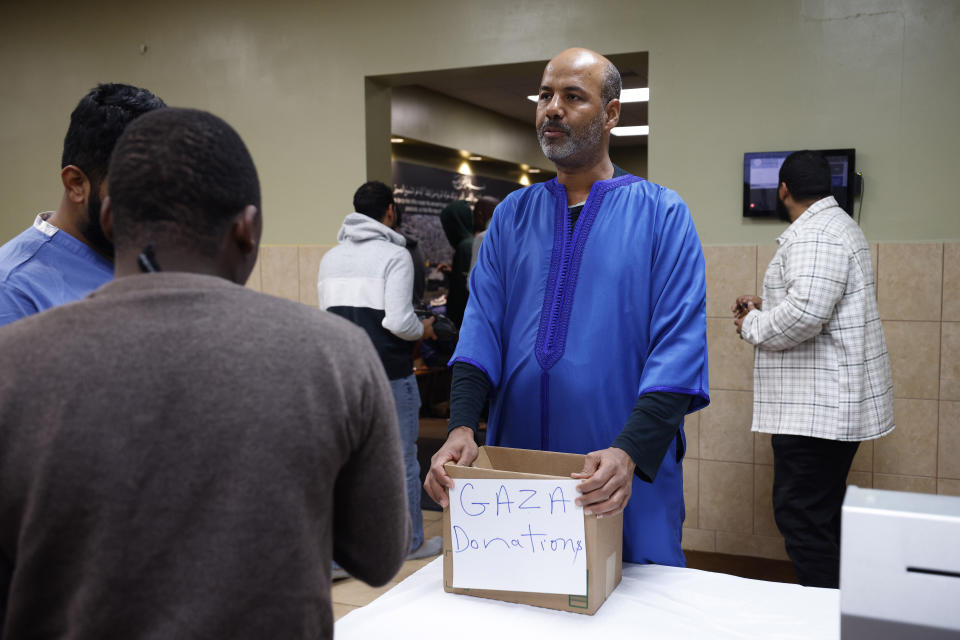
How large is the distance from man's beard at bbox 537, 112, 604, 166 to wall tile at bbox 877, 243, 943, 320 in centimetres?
213

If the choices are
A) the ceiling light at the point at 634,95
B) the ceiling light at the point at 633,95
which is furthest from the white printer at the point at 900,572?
the ceiling light at the point at 634,95

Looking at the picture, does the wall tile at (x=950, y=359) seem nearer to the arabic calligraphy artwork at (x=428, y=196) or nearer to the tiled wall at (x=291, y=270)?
the tiled wall at (x=291, y=270)

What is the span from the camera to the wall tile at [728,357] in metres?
3.49

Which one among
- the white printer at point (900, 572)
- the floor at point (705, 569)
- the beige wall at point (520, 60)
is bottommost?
the floor at point (705, 569)

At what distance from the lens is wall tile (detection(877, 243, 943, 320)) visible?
319 cm

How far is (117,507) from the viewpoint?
2.18 feet

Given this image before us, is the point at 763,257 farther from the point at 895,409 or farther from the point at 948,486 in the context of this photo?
the point at 948,486

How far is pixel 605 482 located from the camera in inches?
48.4

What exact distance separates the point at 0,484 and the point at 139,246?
24cm

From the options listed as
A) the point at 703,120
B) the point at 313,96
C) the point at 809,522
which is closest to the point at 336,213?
the point at 313,96

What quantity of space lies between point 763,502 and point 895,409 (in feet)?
2.26

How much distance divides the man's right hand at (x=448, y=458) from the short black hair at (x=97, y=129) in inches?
28.2

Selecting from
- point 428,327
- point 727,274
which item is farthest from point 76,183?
point 727,274

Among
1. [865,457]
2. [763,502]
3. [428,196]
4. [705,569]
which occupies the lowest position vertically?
[705,569]
